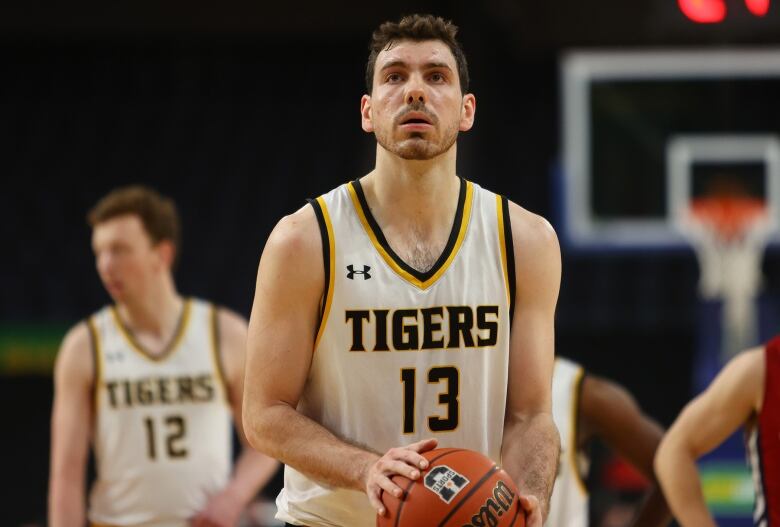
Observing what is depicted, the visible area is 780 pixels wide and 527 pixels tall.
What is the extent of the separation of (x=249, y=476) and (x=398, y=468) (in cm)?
255

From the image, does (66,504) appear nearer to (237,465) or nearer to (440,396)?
(237,465)

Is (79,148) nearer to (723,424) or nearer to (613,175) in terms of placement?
(613,175)

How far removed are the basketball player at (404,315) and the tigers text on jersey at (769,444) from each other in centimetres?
100

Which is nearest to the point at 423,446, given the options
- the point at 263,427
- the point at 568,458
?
the point at 263,427

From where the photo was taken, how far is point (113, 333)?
5625 millimetres

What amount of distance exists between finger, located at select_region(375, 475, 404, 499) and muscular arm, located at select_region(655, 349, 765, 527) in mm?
1680

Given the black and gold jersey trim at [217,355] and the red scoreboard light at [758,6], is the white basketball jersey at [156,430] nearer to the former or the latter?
the black and gold jersey trim at [217,355]

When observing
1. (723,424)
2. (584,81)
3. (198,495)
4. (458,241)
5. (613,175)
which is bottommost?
(198,495)

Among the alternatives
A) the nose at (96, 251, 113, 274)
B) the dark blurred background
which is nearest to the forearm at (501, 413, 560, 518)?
the nose at (96, 251, 113, 274)

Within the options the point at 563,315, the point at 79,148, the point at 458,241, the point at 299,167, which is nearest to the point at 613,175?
the point at 563,315

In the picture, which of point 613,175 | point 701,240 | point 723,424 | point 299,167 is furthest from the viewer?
point 299,167

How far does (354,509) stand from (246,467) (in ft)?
6.90

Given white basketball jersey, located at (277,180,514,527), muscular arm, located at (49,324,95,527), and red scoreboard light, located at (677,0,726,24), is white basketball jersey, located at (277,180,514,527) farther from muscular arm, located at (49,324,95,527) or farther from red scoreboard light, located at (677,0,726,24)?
red scoreboard light, located at (677,0,726,24)

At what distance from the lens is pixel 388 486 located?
114 inches
